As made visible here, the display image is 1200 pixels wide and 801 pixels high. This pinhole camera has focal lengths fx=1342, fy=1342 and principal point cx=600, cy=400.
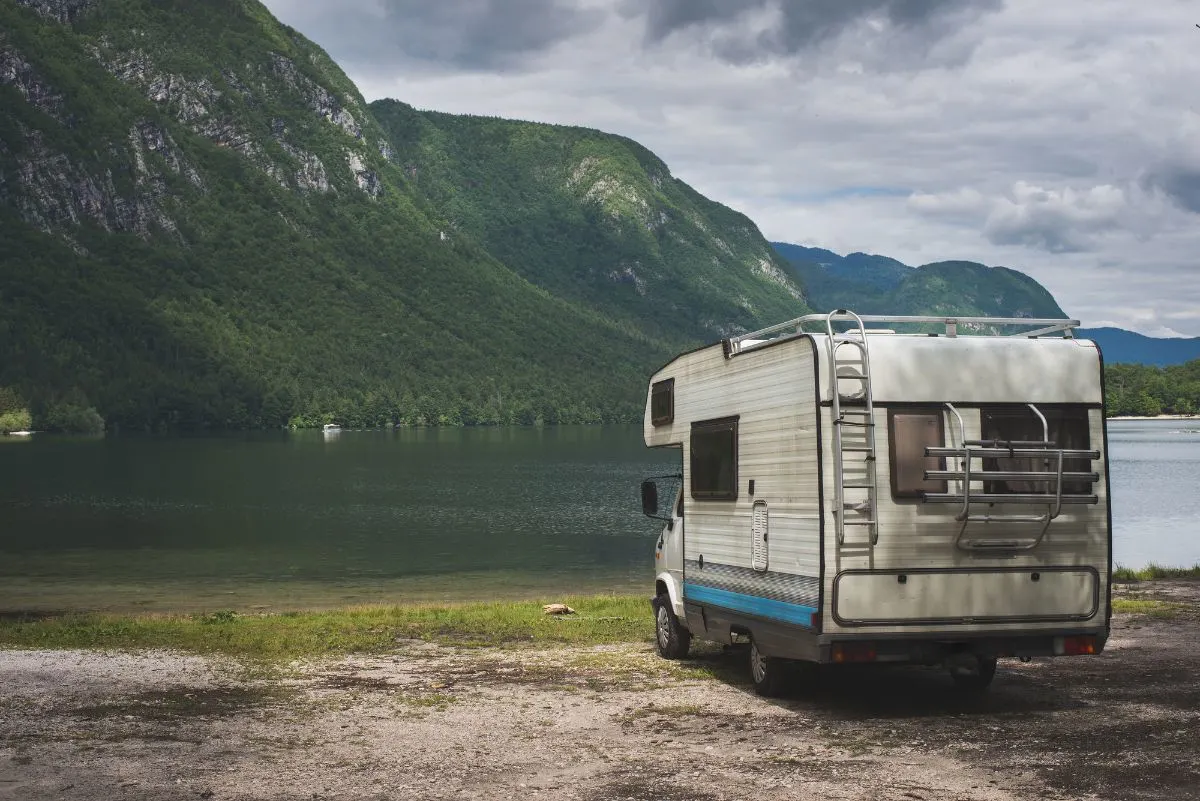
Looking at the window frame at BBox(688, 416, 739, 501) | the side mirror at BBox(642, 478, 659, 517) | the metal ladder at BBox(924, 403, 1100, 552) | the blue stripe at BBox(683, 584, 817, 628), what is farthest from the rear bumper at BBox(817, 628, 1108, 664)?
the side mirror at BBox(642, 478, 659, 517)

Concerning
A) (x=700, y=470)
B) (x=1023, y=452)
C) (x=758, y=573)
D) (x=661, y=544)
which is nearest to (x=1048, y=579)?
(x=1023, y=452)

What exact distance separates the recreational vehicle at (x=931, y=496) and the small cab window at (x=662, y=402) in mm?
3081

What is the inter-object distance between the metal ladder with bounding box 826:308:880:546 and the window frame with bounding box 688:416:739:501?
2106mm

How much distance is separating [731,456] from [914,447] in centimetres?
260

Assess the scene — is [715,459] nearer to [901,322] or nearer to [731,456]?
[731,456]

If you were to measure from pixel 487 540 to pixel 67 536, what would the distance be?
1796cm

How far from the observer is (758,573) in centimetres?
1443

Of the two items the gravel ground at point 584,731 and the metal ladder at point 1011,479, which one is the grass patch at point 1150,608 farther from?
the metal ladder at point 1011,479

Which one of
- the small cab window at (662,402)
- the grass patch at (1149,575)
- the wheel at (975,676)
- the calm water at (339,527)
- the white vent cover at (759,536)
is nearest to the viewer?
the white vent cover at (759,536)

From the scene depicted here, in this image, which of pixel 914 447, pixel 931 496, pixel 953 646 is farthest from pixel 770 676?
pixel 914 447

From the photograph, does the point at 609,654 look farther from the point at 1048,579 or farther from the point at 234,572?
the point at 234,572

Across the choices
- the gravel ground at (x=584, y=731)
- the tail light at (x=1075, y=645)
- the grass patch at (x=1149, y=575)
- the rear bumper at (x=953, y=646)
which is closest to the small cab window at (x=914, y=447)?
the rear bumper at (x=953, y=646)

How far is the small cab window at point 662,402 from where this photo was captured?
56.6ft

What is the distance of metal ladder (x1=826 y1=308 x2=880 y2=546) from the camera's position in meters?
12.9
